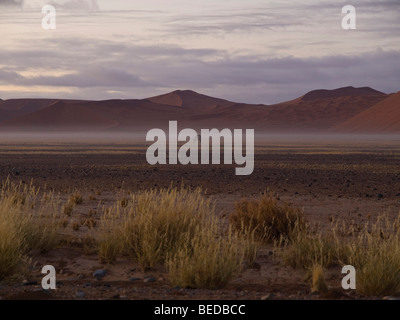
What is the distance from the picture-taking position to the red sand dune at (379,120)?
130 m

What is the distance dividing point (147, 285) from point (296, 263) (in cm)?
239

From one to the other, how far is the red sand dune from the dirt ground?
331 ft

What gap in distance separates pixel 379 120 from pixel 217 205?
12625 centimetres

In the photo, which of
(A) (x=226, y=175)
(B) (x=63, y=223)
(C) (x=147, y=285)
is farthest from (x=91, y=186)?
(C) (x=147, y=285)

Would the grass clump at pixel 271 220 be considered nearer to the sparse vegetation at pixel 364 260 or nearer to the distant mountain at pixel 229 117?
the sparse vegetation at pixel 364 260

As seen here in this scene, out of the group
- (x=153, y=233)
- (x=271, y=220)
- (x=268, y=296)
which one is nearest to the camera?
(x=268, y=296)

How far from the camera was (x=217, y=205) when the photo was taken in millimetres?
17062

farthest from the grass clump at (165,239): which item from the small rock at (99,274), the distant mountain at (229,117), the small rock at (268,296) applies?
the distant mountain at (229,117)

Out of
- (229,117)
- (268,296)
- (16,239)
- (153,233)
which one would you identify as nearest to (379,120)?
(229,117)

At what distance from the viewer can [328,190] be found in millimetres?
21453

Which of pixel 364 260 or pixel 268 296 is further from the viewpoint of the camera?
pixel 364 260

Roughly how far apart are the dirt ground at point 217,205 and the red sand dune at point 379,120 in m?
101

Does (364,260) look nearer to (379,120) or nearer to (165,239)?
(165,239)

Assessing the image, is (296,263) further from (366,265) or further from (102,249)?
(102,249)
